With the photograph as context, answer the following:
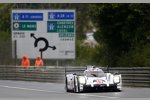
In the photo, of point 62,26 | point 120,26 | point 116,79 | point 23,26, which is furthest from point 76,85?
point 23,26

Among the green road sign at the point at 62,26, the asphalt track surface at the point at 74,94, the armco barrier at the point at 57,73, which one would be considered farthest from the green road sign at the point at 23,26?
the asphalt track surface at the point at 74,94

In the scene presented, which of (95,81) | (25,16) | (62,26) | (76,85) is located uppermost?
(25,16)

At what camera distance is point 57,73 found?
35.9m

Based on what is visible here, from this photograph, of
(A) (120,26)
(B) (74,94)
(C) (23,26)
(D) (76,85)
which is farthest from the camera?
(C) (23,26)

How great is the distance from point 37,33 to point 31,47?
4.37 feet

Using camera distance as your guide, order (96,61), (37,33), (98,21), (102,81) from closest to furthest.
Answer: (102,81), (98,21), (96,61), (37,33)

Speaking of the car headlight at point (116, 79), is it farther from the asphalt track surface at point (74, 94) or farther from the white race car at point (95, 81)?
the asphalt track surface at point (74, 94)

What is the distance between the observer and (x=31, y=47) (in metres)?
49.5

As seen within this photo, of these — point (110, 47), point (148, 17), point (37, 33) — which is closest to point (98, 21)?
point (110, 47)

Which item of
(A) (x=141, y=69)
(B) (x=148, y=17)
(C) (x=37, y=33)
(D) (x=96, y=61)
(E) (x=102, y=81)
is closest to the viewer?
(E) (x=102, y=81)

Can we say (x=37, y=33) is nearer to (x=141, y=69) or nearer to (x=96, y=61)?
(x=96, y=61)

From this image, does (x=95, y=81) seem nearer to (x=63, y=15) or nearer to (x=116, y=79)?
(x=116, y=79)

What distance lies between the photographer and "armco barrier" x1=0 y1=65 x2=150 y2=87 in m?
28.4

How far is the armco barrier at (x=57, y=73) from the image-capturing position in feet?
93.1
